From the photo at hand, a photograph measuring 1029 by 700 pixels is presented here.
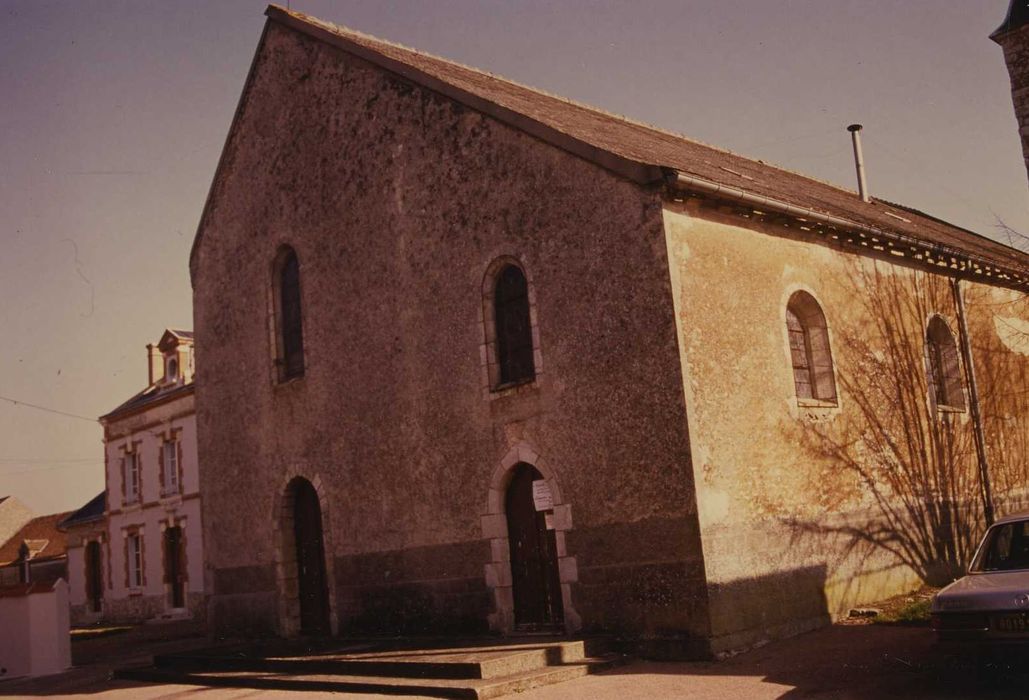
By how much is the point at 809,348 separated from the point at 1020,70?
22.5 ft

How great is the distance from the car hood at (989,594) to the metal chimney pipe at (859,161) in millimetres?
15723

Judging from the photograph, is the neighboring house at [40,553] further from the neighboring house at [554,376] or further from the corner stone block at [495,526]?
the corner stone block at [495,526]

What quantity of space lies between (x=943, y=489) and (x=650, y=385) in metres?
6.68

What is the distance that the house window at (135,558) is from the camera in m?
31.3

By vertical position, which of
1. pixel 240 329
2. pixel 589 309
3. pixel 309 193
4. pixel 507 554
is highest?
pixel 309 193

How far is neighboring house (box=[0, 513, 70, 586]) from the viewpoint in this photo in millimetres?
41750

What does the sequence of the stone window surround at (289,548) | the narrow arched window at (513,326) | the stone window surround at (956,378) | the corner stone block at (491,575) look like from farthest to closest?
the stone window surround at (289,548)
the stone window surround at (956,378)
the narrow arched window at (513,326)
the corner stone block at (491,575)

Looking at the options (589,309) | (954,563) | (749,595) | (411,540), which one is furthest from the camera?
(954,563)

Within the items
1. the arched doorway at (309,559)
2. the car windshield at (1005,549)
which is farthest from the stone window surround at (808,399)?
the arched doorway at (309,559)

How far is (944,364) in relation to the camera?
53.4 feet

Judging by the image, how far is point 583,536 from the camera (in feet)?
38.5

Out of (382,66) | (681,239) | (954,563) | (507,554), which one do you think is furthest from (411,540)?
(954,563)

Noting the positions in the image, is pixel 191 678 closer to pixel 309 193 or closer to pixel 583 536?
pixel 583 536

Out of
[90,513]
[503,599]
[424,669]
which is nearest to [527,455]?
[503,599]
